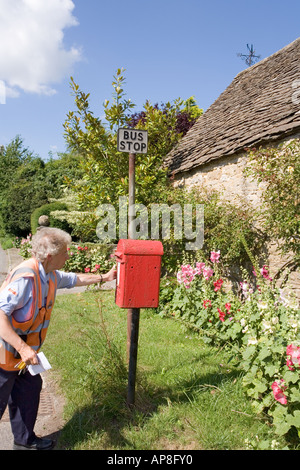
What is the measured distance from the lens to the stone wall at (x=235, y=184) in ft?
18.6

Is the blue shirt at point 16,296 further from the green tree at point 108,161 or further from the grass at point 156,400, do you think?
the green tree at point 108,161

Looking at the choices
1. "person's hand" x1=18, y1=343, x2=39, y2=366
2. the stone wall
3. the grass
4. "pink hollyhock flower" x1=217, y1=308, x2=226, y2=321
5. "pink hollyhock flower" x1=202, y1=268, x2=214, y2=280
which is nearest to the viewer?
"person's hand" x1=18, y1=343, x2=39, y2=366

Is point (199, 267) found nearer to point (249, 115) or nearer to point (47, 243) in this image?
point (47, 243)

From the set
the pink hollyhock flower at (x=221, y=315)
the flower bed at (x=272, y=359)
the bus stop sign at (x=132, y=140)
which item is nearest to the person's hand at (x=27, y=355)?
the flower bed at (x=272, y=359)

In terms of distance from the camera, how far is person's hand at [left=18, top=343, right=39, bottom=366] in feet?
7.53

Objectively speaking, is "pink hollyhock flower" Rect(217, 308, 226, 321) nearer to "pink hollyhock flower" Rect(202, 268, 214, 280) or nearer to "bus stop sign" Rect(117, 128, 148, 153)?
"pink hollyhock flower" Rect(202, 268, 214, 280)

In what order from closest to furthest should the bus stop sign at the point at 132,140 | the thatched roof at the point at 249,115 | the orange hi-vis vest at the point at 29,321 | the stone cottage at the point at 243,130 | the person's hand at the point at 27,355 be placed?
the person's hand at the point at 27,355
the orange hi-vis vest at the point at 29,321
the bus stop sign at the point at 132,140
the stone cottage at the point at 243,130
the thatched roof at the point at 249,115

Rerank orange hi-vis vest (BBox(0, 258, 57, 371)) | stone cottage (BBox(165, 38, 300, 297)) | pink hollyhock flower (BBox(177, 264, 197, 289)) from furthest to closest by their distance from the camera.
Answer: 1. stone cottage (BBox(165, 38, 300, 297))
2. pink hollyhock flower (BBox(177, 264, 197, 289))
3. orange hi-vis vest (BBox(0, 258, 57, 371))

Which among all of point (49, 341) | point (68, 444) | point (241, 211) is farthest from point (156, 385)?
point (241, 211)

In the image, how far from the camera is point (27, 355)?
2.30 meters

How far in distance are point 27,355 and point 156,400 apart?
1382 mm

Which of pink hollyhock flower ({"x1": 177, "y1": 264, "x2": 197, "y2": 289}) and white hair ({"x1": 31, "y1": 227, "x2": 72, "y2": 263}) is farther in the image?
pink hollyhock flower ({"x1": 177, "y1": 264, "x2": 197, "y2": 289})

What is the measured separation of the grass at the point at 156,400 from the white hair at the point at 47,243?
104 centimetres

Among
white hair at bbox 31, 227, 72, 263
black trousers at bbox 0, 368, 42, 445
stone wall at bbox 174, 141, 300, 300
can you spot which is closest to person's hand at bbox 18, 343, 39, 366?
black trousers at bbox 0, 368, 42, 445
